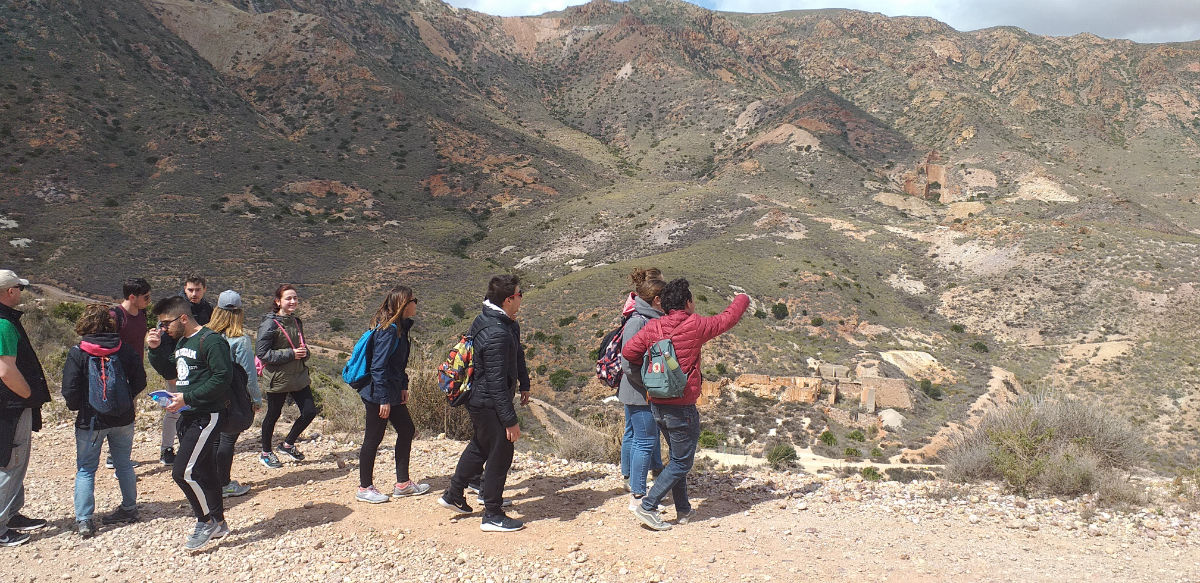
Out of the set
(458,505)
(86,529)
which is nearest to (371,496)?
(458,505)

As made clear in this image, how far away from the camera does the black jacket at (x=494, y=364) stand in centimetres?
450

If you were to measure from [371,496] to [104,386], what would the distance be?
229 cm

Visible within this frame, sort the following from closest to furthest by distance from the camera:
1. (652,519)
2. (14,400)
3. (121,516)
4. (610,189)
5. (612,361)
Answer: (14,400) → (652,519) → (121,516) → (612,361) → (610,189)

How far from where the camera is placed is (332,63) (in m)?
69.2

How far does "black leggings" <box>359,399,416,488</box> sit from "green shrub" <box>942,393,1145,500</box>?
566 cm

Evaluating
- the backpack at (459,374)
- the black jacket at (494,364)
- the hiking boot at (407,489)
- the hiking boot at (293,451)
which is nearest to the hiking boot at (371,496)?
the hiking boot at (407,489)

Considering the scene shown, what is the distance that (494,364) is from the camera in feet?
14.8

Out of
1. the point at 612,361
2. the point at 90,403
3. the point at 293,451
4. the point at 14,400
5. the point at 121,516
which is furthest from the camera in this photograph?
the point at 293,451

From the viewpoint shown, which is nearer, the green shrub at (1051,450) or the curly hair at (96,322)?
the curly hair at (96,322)

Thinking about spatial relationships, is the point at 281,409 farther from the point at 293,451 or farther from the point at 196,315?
the point at 196,315

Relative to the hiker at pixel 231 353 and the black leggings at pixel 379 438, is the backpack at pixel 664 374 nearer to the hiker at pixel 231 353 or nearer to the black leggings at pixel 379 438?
the black leggings at pixel 379 438

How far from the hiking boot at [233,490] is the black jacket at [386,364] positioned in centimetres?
173

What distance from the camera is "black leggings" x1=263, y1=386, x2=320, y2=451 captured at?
6535mm

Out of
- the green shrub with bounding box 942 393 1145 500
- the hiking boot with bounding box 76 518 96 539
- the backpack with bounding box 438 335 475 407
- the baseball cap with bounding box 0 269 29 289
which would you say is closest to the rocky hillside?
the green shrub with bounding box 942 393 1145 500
